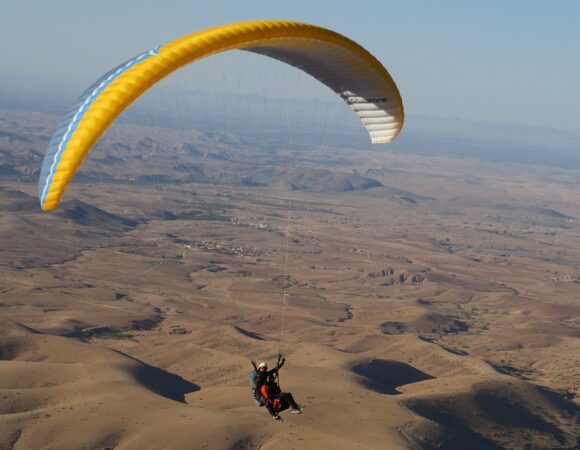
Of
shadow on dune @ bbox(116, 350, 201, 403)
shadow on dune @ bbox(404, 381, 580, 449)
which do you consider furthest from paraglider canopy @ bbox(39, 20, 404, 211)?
shadow on dune @ bbox(116, 350, 201, 403)

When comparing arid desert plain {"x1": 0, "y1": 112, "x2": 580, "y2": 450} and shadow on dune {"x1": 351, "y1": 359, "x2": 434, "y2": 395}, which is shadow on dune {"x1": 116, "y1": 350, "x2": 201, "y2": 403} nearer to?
arid desert plain {"x1": 0, "y1": 112, "x2": 580, "y2": 450}

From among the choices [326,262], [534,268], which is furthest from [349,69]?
[534,268]

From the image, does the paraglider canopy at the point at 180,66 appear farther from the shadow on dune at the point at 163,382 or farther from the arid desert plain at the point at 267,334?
the shadow on dune at the point at 163,382

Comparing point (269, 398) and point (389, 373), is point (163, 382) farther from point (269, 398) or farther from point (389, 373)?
point (269, 398)

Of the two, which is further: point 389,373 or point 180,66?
point 389,373

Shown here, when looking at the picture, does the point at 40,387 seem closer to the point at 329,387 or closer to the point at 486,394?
the point at 329,387

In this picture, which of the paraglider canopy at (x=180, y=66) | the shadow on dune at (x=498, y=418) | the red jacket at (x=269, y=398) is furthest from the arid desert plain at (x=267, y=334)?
the red jacket at (x=269, y=398)

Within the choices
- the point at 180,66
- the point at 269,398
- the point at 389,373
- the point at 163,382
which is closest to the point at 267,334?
the point at 389,373
